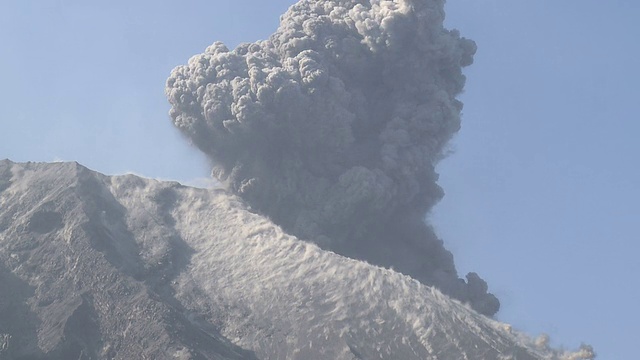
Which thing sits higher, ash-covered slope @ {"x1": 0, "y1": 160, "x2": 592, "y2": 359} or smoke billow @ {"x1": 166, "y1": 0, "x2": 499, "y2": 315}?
smoke billow @ {"x1": 166, "y1": 0, "x2": 499, "y2": 315}

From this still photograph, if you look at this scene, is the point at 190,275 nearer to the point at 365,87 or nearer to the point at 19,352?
the point at 19,352

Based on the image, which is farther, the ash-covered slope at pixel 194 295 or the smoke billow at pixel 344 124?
the smoke billow at pixel 344 124

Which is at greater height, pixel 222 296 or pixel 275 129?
pixel 275 129

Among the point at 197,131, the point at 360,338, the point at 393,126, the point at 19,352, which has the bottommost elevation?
the point at 19,352

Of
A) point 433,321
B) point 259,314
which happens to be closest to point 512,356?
point 433,321

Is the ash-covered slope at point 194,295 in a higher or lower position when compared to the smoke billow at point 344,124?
lower

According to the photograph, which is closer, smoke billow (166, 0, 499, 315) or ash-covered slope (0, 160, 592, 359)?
ash-covered slope (0, 160, 592, 359)
